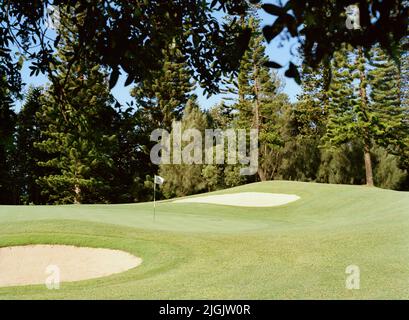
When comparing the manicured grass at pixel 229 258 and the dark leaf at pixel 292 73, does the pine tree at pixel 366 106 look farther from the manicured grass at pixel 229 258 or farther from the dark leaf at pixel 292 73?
the dark leaf at pixel 292 73

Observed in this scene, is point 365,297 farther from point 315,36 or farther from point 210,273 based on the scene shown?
point 315,36

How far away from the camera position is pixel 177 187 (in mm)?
40531

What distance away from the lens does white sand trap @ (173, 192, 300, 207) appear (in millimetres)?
24078

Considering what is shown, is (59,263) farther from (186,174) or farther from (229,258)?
(186,174)

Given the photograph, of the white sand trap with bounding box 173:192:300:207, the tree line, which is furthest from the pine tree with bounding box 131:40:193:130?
the white sand trap with bounding box 173:192:300:207

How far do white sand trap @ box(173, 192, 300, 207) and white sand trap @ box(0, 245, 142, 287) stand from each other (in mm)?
13232

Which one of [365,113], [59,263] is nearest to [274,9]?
[59,263]

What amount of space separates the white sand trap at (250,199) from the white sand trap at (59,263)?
13.2 metres

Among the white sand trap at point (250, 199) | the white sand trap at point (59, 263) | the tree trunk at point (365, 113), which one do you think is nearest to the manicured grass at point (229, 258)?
the white sand trap at point (59, 263)

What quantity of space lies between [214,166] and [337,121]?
1138cm

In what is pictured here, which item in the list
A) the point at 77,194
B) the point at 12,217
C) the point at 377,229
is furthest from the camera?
the point at 77,194

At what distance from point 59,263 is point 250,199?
1567 cm

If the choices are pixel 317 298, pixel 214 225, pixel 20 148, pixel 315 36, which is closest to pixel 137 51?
pixel 315 36

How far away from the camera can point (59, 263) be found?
11.0m
